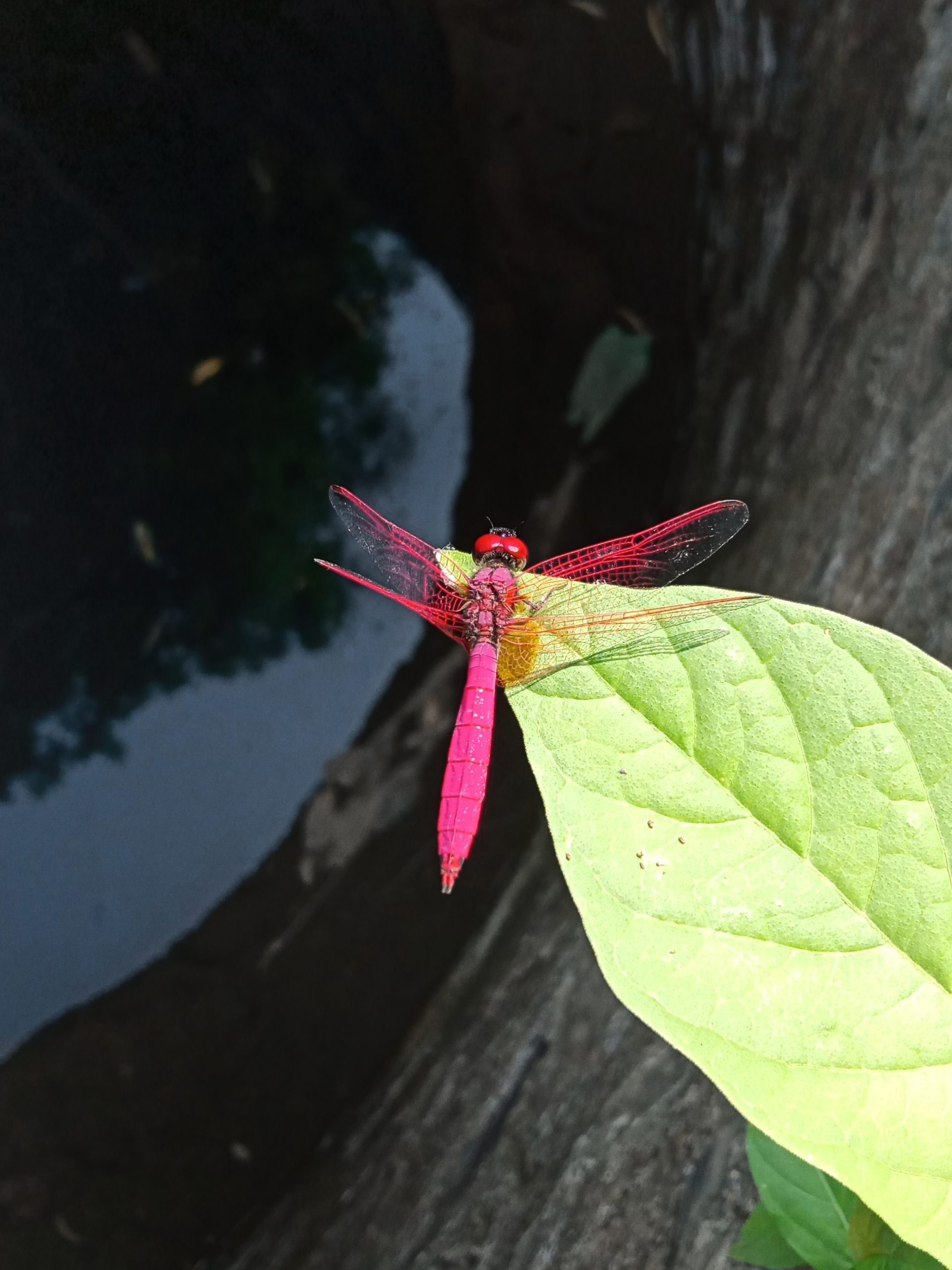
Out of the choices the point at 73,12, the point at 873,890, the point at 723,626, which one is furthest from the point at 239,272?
the point at 873,890

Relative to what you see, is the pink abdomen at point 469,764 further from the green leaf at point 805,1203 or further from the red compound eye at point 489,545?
the green leaf at point 805,1203

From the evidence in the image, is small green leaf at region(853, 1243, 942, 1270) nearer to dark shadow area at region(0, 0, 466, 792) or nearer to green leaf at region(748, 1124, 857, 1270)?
green leaf at region(748, 1124, 857, 1270)

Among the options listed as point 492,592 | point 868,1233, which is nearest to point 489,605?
point 492,592

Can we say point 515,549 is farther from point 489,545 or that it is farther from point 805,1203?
point 805,1203

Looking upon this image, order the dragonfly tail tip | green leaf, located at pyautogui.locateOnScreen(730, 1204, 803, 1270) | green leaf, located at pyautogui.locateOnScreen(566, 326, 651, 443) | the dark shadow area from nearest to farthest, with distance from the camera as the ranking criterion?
green leaf, located at pyautogui.locateOnScreen(730, 1204, 803, 1270) → the dragonfly tail tip → the dark shadow area → green leaf, located at pyautogui.locateOnScreen(566, 326, 651, 443)

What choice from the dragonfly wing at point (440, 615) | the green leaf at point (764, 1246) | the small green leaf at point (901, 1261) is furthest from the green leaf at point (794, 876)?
the dragonfly wing at point (440, 615)

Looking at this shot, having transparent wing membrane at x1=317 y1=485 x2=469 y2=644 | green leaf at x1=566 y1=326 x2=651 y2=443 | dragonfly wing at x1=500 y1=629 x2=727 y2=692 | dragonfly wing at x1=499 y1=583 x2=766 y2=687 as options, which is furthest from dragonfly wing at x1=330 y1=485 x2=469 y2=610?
green leaf at x1=566 y1=326 x2=651 y2=443
